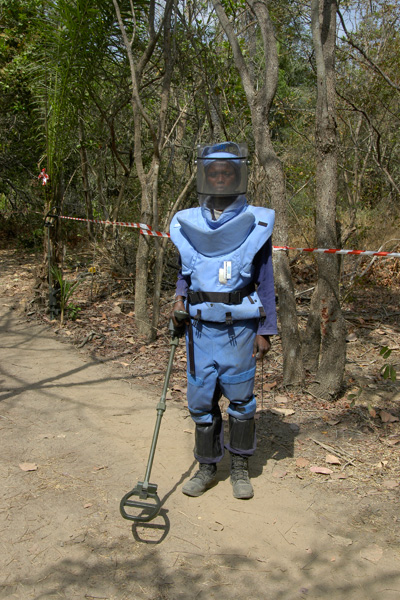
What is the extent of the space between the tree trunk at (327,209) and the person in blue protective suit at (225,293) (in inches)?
56.6

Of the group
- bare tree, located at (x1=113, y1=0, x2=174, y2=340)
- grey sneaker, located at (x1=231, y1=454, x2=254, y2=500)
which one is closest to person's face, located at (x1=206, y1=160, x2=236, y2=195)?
grey sneaker, located at (x1=231, y1=454, x2=254, y2=500)

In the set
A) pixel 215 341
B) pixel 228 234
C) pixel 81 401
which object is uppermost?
pixel 228 234

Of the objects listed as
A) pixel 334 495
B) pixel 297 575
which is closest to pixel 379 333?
pixel 334 495

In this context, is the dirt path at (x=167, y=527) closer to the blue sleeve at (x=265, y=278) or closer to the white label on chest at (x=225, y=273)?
the blue sleeve at (x=265, y=278)

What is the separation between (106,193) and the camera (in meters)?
A: 11.0

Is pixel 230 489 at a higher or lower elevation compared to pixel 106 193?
lower

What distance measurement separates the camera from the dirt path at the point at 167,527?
2.72m

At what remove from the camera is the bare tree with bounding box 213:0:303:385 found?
484 cm

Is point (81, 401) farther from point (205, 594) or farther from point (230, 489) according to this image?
point (205, 594)

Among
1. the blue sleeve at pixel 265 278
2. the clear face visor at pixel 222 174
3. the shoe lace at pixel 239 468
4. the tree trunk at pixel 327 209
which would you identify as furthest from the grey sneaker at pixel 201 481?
the clear face visor at pixel 222 174

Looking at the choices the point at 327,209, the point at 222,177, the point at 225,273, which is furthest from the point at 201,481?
the point at 327,209

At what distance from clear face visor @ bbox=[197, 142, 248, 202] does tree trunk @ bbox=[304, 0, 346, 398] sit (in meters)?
1.52

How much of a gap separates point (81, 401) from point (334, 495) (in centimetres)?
251

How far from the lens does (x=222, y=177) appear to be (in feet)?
11.2
